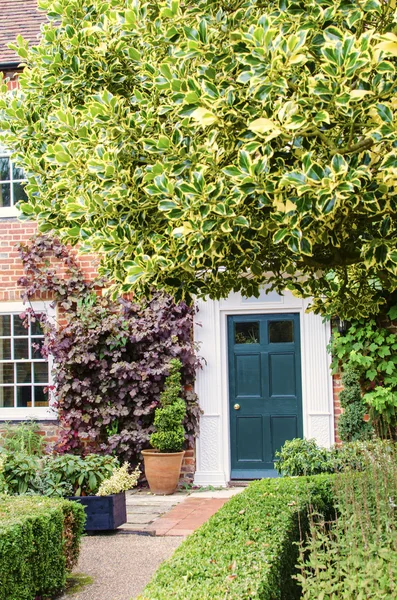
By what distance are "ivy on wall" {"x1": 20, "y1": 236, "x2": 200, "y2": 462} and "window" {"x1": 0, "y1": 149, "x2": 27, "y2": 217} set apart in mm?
1177

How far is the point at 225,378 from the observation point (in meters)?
10.5

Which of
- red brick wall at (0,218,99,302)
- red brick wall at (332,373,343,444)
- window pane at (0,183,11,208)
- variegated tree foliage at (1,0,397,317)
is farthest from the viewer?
window pane at (0,183,11,208)

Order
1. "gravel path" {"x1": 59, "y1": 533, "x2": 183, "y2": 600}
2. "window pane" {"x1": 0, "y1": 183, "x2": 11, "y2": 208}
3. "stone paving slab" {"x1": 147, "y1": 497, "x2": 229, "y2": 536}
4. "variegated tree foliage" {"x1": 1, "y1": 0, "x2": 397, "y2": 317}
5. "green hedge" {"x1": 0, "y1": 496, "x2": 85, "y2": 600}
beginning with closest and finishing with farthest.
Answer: "variegated tree foliage" {"x1": 1, "y1": 0, "x2": 397, "y2": 317} < "green hedge" {"x1": 0, "y1": 496, "x2": 85, "y2": 600} < "gravel path" {"x1": 59, "y1": 533, "x2": 183, "y2": 600} < "stone paving slab" {"x1": 147, "y1": 497, "x2": 229, "y2": 536} < "window pane" {"x1": 0, "y1": 183, "x2": 11, "y2": 208}

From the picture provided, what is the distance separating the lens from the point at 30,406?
1087cm

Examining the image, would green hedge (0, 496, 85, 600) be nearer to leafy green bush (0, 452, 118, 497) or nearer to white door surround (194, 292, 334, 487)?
leafy green bush (0, 452, 118, 497)

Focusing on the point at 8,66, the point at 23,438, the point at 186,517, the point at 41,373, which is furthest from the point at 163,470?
the point at 8,66

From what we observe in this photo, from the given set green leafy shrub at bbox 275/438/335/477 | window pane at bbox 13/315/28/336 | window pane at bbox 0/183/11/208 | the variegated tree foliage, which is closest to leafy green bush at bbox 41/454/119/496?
green leafy shrub at bbox 275/438/335/477

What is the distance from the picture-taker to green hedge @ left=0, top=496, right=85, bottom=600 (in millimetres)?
4719

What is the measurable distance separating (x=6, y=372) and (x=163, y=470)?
2.92 metres

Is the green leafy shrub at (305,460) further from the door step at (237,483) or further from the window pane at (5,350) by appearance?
the window pane at (5,350)

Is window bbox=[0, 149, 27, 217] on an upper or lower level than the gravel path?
upper

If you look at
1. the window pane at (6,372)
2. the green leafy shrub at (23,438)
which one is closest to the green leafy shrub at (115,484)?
the green leafy shrub at (23,438)

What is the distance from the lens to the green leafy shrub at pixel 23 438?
33.9 feet

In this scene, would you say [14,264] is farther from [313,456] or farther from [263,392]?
[313,456]
